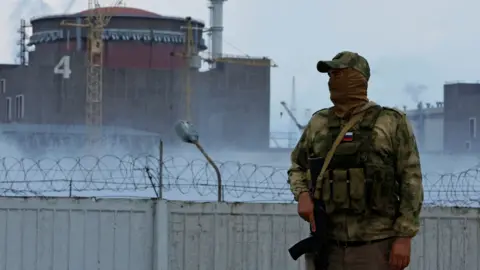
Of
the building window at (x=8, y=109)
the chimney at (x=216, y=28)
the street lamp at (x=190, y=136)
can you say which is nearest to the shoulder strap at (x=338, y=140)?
the street lamp at (x=190, y=136)

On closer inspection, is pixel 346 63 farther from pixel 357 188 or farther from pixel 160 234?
pixel 160 234

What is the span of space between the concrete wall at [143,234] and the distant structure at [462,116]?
66.5 metres

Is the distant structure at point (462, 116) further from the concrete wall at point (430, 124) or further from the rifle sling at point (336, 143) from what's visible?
the rifle sling at point (336, 143)

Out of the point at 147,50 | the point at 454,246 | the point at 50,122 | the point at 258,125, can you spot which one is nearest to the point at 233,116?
the point at 258,125

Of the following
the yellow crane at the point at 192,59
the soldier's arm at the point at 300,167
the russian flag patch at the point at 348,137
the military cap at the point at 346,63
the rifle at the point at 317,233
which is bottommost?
the rifle at the point at 317,233

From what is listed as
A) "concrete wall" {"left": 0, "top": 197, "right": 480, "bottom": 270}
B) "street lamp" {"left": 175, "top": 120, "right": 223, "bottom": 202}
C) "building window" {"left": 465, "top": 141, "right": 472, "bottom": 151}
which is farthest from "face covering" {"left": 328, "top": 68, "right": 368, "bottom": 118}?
"building window" {"left": 465, "top": 141, "right": 472, "bottom": 151}

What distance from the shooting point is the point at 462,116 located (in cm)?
7456

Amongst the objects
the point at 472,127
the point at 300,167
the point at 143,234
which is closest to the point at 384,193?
the point at 300,167

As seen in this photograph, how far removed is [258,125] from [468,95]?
1703 cm

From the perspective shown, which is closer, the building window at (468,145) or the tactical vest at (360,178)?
the tactical vest at (360,178)

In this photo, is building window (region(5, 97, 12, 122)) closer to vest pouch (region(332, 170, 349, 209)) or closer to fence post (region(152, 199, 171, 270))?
fence post (region(152, 199, 171, 270))

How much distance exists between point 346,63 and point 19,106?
77.1m

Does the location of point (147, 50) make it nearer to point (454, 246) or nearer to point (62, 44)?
point (62, 44)

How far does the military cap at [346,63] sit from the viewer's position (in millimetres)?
4348
